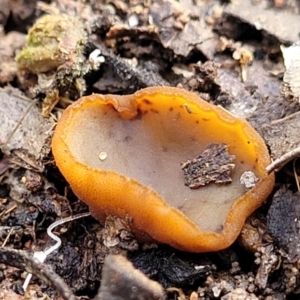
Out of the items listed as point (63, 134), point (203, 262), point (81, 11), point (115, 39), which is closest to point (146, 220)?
point (203, 262)

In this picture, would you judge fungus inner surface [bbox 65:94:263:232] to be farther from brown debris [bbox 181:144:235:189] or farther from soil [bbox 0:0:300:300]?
soil [bbox 0:0:300:300]

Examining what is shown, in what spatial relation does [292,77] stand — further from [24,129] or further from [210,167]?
[24,129]

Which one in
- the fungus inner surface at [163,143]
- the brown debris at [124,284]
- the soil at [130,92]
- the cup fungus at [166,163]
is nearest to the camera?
the brown debris at [124,284]

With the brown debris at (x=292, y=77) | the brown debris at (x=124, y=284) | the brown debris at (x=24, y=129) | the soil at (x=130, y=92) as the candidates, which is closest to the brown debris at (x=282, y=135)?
the soil at (x=130, y=92)

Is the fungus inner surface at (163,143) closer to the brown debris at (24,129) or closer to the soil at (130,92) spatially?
the soil at (130,92)

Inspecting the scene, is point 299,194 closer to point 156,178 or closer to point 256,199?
point 256,199

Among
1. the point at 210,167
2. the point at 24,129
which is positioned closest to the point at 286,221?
the point at 210,167

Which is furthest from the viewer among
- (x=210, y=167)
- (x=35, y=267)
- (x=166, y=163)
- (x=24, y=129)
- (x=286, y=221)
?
(x=24, y=129)
